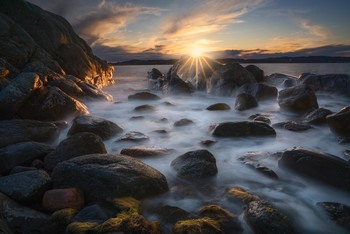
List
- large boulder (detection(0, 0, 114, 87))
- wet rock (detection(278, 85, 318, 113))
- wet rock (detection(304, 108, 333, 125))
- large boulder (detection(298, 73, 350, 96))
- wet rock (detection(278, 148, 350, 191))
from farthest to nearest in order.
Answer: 1. large boulder (detection(298, 73, 350, 96))
2. large boulder (detection(0, 0, 114, 87))
3. wet rock (detection(278, 85, 318, 113))
4. wet rock (detection(304, 108, 333, 125))
5. wet rock (detection(278, 148, 350, 191))

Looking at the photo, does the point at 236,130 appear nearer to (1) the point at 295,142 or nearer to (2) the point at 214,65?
(1) the point at 295,142

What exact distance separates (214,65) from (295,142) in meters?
11.9

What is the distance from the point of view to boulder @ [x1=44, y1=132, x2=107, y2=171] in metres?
3.54

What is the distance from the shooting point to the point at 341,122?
539cm

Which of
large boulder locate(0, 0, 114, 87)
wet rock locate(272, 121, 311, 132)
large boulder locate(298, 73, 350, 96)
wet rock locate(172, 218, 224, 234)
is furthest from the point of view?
large boulder locate(298, 73, 350, 96)

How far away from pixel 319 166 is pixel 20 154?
5197 millimetres

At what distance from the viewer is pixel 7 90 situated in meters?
5.88

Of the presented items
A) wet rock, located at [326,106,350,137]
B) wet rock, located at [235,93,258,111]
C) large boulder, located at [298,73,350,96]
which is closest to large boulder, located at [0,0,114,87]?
wet rock, located at [235,93,258,111]

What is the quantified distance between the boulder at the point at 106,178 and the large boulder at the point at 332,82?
14.0 meters

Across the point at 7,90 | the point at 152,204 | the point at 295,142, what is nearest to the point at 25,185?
the point at 152,204

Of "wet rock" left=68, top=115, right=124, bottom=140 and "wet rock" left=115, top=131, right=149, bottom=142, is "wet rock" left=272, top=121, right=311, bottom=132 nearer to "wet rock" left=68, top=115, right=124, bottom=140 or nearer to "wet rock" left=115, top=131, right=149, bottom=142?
"wet rock" left=115, top=131, right=149, bottom=142

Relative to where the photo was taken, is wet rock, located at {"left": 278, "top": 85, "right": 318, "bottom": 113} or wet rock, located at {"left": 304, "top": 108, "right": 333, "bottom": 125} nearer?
wet rock, located at {"left": 304, "top": 108, "right": 333, "bottom": 125}

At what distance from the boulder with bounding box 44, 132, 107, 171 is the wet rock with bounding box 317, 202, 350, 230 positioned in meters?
3.76

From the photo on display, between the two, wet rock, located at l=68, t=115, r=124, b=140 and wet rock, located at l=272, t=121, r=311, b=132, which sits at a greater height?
wet rock, located at l=68, t=115, r=124, b=140
